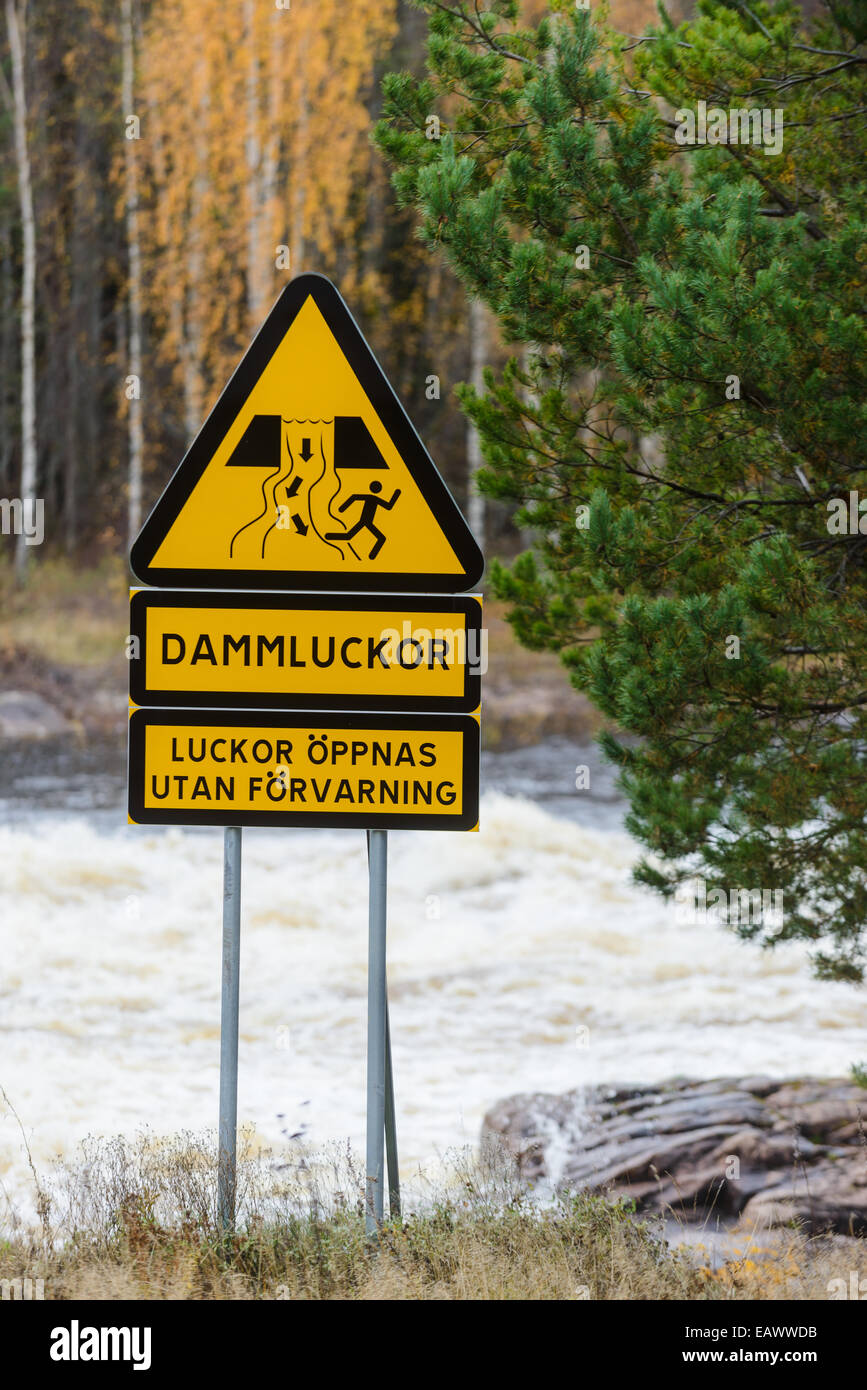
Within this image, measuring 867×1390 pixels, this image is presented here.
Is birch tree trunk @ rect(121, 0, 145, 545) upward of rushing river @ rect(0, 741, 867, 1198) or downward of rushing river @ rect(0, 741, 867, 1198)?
upward

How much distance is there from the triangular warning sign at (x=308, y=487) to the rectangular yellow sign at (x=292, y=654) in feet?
0.22

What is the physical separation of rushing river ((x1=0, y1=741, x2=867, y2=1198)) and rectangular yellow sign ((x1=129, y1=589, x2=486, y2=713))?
2.43 metres

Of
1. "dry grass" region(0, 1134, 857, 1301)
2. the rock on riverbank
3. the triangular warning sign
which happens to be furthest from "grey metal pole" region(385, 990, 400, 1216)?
the rock on riverbank

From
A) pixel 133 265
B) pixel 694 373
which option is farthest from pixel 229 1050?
pixel 133 265

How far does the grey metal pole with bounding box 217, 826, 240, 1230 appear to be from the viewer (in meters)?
3.65

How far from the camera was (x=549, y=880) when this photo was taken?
12.6 m

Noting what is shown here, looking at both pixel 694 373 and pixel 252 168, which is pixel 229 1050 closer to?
pixel 694 373

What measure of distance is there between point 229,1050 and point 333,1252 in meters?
0.58

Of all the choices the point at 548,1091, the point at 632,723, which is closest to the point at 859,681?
the point at 632,723

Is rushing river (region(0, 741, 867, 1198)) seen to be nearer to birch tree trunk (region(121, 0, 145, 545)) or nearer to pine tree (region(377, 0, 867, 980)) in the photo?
pine tree (region(377, 0, 867, 980))

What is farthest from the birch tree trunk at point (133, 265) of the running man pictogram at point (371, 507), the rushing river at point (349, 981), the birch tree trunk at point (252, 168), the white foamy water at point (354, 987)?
the running man pictogram at point (371, 507)

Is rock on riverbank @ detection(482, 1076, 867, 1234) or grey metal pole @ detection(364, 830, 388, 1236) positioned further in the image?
rock on riverbank @ detection(482, 1076, 867, 1234)

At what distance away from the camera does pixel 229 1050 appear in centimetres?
364

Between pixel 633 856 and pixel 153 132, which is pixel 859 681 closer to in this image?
pixel 633 856
